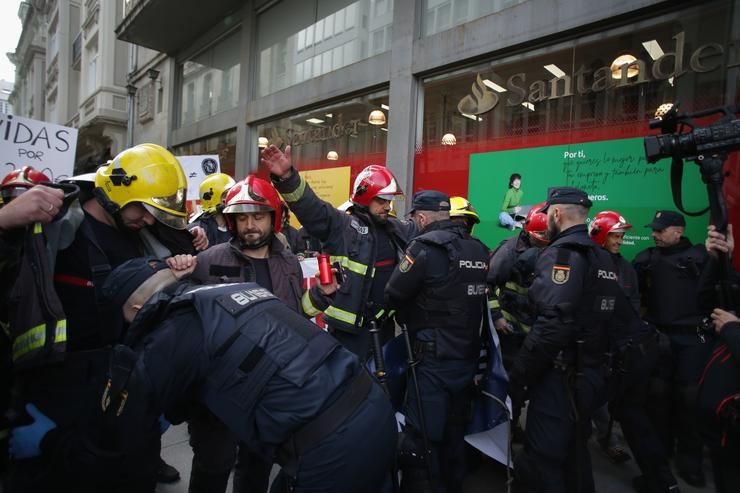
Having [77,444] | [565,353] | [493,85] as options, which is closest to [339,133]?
[493,85]

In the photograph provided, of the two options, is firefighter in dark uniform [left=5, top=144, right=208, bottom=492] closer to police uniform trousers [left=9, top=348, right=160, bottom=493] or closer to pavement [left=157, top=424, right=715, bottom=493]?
police uniform trousers [left=9, top=348, right=160, bottom=493]

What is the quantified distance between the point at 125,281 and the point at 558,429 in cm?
259

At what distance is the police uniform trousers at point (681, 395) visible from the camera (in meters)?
3.84

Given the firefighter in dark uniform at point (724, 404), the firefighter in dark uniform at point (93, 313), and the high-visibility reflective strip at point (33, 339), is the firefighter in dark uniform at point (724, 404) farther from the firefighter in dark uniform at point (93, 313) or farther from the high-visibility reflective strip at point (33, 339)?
the high-visibility reflective strip at point (33, 339)

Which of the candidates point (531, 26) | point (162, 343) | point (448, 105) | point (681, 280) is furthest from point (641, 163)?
point (162, 343)

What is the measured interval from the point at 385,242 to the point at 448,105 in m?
4.18

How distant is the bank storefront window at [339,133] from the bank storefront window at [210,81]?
267cm

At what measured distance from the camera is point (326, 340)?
157 cm

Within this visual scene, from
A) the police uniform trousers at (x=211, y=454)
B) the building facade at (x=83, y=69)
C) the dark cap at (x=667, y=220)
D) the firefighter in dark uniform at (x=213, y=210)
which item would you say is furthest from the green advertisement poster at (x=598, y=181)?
the building facade at (x=83, y=69)

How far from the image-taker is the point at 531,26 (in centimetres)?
574

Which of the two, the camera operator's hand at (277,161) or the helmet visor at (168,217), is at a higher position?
the camera operator's hand at (277,161)

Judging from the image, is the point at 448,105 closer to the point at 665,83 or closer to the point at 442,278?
the point at 665,83

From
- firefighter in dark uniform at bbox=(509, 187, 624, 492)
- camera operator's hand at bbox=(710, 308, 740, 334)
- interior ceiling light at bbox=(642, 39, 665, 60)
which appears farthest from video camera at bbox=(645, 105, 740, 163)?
interior ceiling light at bbox=(642, 39, 665, 60)

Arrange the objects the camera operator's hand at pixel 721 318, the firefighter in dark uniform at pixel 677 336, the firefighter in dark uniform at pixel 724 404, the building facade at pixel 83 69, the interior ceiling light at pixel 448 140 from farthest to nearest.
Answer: the building facade at pixel 83 69 → the interior ceiling light at pixel 448 140 → the firefighter in dark uniform at pixel 677 336 → the camera operator's hand at pixel 721 318 → the firefighter in dark uniform at pixel 724 404
